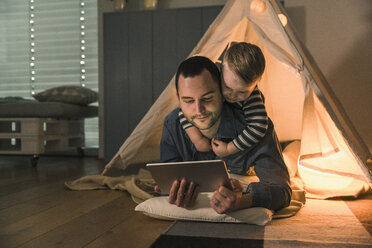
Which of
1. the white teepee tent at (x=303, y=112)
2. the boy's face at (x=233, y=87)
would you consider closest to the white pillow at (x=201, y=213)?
the boy's face at (x=233, y=87)

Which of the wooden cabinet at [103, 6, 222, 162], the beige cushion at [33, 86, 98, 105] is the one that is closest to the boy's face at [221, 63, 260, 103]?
the wooden cabinet at [103, 6, 222, 162]

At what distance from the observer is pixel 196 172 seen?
108 cm

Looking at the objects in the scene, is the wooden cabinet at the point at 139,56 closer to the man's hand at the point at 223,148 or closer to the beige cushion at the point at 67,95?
the beige cushion at the point at 67,95

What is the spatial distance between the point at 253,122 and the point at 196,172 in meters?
0.30

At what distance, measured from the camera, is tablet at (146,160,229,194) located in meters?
1.04

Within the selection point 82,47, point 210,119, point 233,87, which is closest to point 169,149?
point 210,119

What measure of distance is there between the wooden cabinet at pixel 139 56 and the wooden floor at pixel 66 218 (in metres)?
0.89

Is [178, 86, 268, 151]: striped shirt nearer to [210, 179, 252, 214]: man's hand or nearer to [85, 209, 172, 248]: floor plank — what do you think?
[210, 179, 252, 214]: man's hand

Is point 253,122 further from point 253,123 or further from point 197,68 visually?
point 197,68

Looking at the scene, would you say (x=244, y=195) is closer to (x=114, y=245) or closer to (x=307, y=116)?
(x=114, y=245)

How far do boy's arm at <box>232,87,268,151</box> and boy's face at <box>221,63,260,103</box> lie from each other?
38 mm

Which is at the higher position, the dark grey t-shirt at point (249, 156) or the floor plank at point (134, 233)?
the dark grey t-shirt at point (249, 156)

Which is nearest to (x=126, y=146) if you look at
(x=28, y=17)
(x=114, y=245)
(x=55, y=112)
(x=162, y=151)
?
(x=162, y=151)

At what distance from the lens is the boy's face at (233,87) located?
46.3 inches
